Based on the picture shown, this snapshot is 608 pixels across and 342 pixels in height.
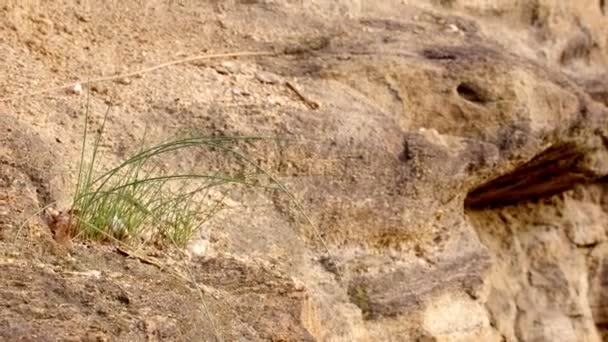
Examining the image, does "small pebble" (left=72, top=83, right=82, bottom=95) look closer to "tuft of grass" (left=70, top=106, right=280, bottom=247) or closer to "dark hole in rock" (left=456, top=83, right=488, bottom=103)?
"tuft of grass" (left=70, top=106, right=280, bottom=247)

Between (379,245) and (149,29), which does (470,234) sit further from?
(149,29)

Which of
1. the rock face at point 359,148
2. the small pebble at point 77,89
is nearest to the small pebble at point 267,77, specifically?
the rock face at point 359,148

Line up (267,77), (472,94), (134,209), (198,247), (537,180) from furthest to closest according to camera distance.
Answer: (537,180) < (472,94) < (267,77) < (198,247) < (134,209)

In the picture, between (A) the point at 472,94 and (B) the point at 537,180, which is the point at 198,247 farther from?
(B) the point at 537,180

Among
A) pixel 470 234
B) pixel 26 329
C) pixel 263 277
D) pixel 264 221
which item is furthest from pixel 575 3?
pixel 26 329

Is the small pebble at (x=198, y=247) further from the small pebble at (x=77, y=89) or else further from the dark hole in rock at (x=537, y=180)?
the dark hole in rock at (x=537, y=180)

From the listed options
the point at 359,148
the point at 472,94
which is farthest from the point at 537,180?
the point at 359,148

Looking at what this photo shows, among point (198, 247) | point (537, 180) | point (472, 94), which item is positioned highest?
point (472, 94)

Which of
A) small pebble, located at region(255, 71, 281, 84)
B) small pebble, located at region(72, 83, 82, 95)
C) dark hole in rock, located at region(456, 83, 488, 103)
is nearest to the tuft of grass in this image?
small pebble, located at region(72, 83, 82, 95)
